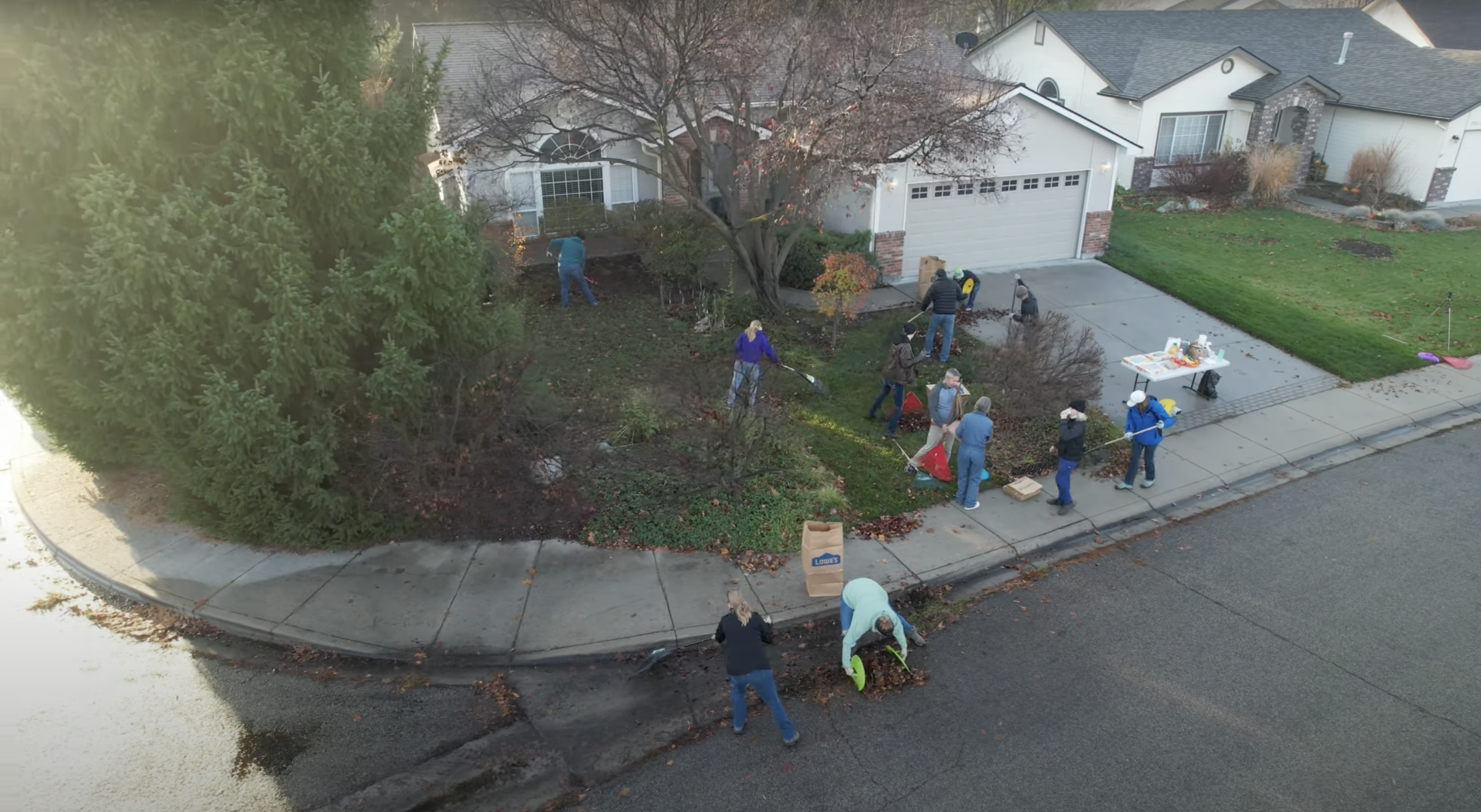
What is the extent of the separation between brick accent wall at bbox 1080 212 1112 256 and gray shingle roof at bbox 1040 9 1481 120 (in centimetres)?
878

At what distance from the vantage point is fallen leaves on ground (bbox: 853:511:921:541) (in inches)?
376

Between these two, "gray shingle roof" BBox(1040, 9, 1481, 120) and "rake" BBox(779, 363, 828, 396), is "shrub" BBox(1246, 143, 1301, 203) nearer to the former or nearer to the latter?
"gray shingle roof" BBox(1040, 9, 1481, 120)

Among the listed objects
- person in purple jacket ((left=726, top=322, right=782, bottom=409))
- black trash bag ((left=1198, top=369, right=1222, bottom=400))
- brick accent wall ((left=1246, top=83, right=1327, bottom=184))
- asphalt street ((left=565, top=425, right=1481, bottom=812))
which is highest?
brick accent wall ((left=1246, top=83, right=1327, bottom=184))

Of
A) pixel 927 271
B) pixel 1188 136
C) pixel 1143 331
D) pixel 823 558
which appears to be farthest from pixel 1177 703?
pixel 1188 136

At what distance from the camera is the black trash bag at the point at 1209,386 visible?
1275 cm

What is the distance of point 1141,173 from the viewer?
84.3 ft

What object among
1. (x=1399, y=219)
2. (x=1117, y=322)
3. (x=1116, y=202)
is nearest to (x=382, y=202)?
(x=1117, y=322)

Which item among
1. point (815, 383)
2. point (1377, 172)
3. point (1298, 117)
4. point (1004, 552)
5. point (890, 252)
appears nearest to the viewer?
point (1004, 552)

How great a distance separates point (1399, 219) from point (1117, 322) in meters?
12.7

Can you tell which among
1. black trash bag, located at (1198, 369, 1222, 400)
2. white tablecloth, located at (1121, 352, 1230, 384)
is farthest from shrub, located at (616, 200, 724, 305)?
black trash bag, located at (1198, 369, 1222, 400)

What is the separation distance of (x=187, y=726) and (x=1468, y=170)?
3179cm

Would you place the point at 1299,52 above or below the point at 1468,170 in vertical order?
above

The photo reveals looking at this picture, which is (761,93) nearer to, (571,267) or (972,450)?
(571,267)

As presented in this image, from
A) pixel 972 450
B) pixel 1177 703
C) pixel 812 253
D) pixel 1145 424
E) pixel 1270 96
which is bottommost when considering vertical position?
pixel 1177 703
